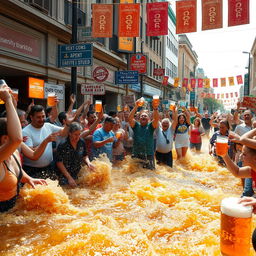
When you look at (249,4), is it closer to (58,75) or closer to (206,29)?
(206,29)

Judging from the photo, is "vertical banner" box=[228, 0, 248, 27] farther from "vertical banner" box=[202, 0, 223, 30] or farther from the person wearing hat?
the person wearing hat

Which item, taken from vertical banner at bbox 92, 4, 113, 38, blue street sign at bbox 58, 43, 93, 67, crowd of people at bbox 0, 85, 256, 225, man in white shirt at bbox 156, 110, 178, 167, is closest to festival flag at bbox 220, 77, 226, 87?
vertical banner at bbox 92, 4, 113, 38

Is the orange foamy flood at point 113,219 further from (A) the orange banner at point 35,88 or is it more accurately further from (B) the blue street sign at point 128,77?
(B) the blue street sign at point 128,77

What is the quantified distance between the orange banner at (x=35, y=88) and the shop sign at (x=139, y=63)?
1037cm

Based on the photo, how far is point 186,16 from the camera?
32.3 ft

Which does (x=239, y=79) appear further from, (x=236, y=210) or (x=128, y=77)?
(x=236, y=210)

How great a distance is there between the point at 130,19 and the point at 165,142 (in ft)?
17.4

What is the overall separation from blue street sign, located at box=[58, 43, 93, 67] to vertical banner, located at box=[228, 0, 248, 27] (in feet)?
15.7

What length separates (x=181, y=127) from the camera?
8703 millimetres

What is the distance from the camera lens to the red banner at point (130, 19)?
10.2 meters

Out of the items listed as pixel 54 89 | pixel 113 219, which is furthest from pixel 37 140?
pixel 54 89

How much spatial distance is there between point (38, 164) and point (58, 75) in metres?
10.1

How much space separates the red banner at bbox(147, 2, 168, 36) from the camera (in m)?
10.3

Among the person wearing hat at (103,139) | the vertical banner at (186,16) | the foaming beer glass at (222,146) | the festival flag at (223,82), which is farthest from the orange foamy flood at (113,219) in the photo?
the festival flag at (223,82)
